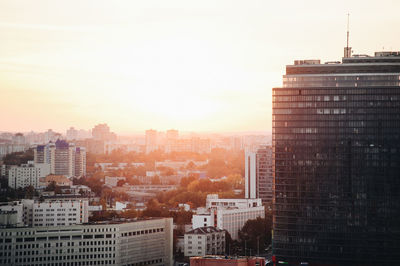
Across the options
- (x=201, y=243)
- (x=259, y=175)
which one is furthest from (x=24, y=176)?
(x=201, y=243)

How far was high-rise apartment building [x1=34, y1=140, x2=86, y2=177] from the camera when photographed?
6088 inches

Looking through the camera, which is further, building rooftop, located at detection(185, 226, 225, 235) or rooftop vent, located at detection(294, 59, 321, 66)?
building rooftop, located at detection(185, 226, 225, 235)

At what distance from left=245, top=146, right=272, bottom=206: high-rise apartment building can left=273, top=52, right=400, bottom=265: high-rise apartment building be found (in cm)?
5070

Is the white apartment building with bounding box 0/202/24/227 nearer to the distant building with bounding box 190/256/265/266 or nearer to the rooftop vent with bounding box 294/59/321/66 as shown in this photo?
the rooftop vent with bounding box 294/59/321/66

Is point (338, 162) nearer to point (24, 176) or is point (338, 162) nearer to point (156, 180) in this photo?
point (24, 176)

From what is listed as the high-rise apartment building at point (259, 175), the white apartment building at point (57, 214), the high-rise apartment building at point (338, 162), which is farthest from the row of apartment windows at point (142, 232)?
the high-rise apartment building at point (259, 175)

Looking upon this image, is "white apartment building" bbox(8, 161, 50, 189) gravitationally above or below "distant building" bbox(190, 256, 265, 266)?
above

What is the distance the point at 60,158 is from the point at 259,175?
177 ft

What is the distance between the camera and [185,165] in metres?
198

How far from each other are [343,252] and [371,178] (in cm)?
470

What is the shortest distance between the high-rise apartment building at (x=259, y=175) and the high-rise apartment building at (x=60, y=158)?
49323 mm

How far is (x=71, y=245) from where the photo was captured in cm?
5991

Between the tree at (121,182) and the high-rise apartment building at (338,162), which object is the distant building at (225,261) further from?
the tree at (121,182)

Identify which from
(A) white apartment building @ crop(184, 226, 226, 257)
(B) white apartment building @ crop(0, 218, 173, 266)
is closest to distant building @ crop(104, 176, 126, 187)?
(A) white apartment building @ crop(184, 226, 226, 257)
